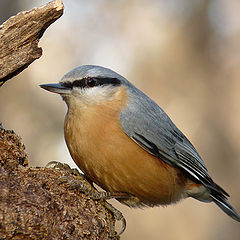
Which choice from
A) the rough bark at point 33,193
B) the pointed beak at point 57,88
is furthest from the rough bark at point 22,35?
the pointed beak at point 57,88

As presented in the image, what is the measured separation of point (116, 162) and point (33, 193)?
998mm

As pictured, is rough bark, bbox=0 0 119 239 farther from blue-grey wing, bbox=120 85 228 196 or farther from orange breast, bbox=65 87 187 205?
blue-grey wing, bbox=120 85 228 196

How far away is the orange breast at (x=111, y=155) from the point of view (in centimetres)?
370

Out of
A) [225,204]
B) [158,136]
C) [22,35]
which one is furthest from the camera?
[225,204]

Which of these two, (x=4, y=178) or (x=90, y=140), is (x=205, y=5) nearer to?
(x=90, y=140)

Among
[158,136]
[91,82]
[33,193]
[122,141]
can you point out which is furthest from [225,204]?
[33,193]

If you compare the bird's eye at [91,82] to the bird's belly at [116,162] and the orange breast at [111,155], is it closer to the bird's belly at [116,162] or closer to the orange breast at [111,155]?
the orange breast at [111,155]

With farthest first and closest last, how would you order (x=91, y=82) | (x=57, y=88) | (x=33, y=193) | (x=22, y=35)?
(x=91, y=82) < (x=57, y=88) < (x=22, y=35) < (x=33, y=193)

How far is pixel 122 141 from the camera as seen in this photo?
3.78 m

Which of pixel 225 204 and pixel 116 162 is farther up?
pixel 225 204

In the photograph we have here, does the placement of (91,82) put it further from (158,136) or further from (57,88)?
(158,136)

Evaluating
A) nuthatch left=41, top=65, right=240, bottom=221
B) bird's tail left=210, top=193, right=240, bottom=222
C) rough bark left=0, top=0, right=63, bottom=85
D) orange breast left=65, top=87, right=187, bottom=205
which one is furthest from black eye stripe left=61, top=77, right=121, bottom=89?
bird's tail left=210, top=193, right=240, bottom=222

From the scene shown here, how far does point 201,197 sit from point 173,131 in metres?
0.90

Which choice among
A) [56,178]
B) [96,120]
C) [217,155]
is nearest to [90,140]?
[96,120]
